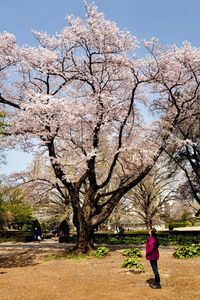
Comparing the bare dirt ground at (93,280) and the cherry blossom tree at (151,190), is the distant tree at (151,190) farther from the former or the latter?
the bare dirt ground at (93,280)

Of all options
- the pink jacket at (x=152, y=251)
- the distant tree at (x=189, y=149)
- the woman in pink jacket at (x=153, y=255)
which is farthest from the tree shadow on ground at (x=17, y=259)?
the distant tree at (x=189, y=149)

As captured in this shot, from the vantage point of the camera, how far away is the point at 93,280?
13.4 m

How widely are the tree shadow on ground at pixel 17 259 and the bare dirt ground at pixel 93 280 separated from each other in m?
0.05

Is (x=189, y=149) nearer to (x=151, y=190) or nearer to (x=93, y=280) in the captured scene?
(x=151, y=190)

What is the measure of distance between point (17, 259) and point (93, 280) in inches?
330

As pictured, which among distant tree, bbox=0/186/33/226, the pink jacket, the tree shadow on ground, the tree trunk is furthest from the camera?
distant tree, bbox=0/186/33/226

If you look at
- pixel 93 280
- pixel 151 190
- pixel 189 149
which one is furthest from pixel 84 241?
pixel 151 190

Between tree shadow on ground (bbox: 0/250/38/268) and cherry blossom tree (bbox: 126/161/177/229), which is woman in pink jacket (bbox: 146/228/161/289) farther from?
cherry blossom tree (bbox: 126/161/177/229)

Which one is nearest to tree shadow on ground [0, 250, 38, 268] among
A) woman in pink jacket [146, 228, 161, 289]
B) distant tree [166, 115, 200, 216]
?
woman in pink jacket [146, 228, 161, 289]

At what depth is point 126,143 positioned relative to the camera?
2320cm

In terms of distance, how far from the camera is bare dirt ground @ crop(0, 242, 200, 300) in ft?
36.3

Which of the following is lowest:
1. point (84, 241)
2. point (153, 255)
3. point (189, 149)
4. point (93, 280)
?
point (93, 280)

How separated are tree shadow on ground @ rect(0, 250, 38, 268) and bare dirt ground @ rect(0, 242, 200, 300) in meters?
0.05

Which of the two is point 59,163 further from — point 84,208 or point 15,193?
point 15,193
